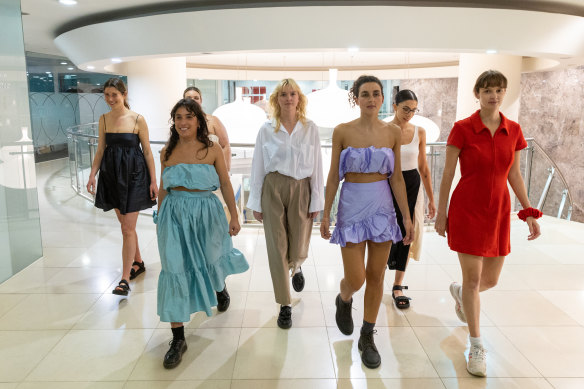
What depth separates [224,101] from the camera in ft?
59.9

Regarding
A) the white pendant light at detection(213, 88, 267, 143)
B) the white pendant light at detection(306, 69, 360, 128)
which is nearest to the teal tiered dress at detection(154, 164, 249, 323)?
the white pendant light at detection(306, 69, 360, 128)

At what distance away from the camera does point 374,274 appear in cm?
303

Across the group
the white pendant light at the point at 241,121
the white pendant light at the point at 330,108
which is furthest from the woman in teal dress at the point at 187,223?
the white pendant light at the point at 241,121

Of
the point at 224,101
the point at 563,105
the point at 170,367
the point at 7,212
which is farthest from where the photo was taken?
the point at 224,101

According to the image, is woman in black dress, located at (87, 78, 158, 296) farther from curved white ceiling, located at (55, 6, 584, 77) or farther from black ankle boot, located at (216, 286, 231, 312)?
curved white ceiling, located at (55, 6, 584, 77)

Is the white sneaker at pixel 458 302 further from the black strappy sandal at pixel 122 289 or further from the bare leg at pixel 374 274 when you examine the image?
the black strappy sandal at pixel 122 289

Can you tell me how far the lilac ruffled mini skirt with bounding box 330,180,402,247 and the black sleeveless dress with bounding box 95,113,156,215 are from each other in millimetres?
2037

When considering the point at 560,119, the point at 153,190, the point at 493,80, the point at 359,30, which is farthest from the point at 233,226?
the point at 560,119

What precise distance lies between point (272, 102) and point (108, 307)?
218cm

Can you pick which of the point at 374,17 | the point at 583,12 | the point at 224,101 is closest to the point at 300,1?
the point at 374,17

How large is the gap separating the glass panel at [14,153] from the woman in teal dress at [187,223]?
236 centimetres

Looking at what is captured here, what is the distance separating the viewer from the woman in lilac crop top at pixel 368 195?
2939 millimetres

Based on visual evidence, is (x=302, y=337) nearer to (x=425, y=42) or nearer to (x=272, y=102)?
(x=272, y=102)

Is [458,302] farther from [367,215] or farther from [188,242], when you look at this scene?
[188,242]
